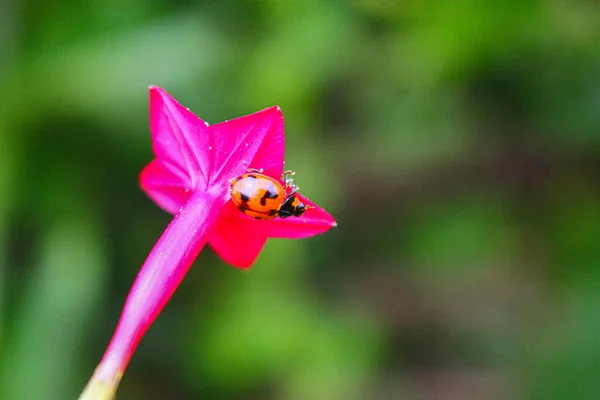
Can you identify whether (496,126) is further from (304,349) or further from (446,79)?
(304,349)

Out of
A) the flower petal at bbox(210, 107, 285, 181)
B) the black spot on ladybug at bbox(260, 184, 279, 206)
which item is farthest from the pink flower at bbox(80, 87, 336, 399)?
the black spot on ladybug at bbox(260, 184, 279, 206)

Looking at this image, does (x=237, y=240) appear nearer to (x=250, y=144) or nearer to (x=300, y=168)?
(x=250, y=144)

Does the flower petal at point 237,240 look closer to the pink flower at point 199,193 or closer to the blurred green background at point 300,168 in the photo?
the pink flower at point 199,193

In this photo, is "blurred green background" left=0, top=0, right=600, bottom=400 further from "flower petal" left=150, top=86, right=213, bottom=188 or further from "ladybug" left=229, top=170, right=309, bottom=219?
"ladybug" left=229, top=170, right=309, bottom=219

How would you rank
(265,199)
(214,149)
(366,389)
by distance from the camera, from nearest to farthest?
(265,199) < (214,149) < (366,389)

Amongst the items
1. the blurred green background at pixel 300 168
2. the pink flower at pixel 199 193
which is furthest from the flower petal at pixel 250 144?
the blurred green background at pixel 300 168

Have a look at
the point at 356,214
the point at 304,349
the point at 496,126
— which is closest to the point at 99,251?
the point at 304,349
